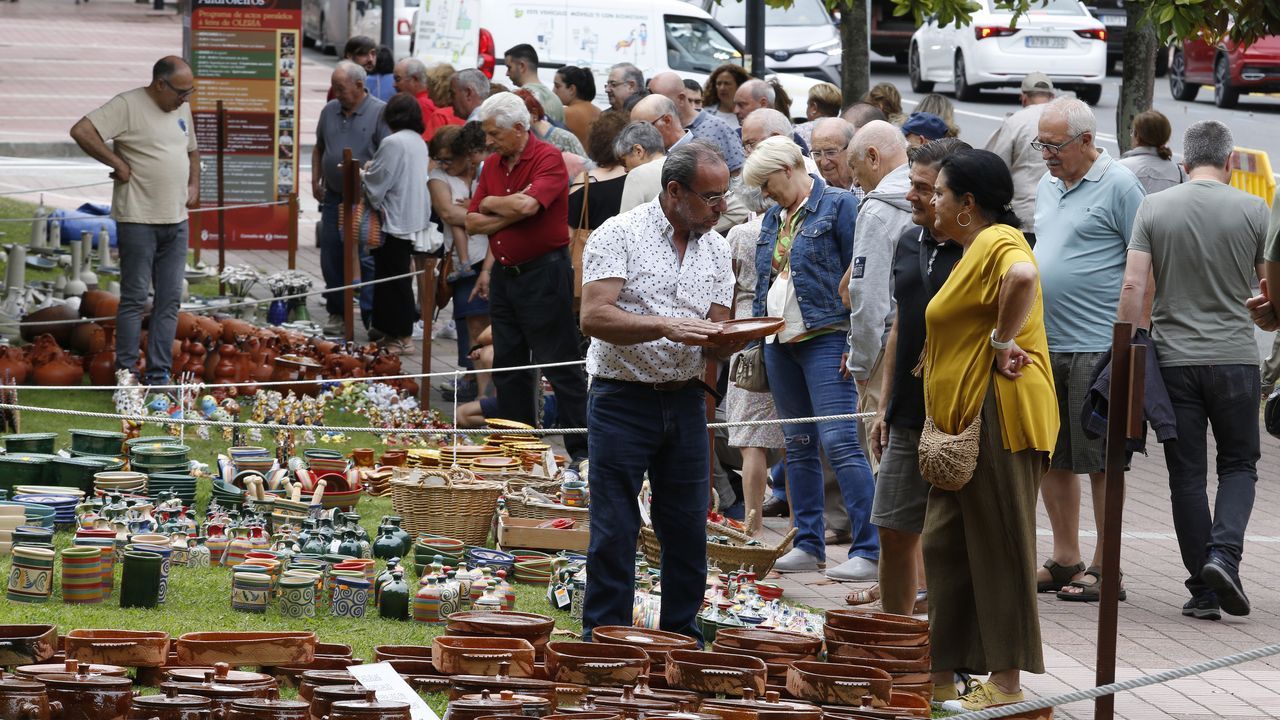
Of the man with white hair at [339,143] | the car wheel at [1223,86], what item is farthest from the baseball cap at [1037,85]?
the car wheel at [1223,86]

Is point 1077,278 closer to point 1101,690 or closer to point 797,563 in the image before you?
point 797,563

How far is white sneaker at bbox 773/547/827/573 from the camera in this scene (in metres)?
7.75

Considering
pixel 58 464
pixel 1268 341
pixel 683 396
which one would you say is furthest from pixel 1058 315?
pixel 1268 341

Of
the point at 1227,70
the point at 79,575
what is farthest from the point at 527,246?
the point at 1227,70

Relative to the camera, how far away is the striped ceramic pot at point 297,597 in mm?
6402

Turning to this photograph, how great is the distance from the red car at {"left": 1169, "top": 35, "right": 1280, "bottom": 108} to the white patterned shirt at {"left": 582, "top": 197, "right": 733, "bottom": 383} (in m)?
19.6

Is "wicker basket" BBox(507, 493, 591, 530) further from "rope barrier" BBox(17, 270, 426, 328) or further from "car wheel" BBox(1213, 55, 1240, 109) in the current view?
"car wheel" BBox(1213, 55, 1240, 109)

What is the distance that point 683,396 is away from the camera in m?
5.80

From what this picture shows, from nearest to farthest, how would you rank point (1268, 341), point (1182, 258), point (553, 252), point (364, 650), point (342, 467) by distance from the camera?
point (364, 650)
point (1182, 258)
point (342, 467)
point (553, 252)
point (1268, 341)

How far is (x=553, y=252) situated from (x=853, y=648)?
4331 millimetres

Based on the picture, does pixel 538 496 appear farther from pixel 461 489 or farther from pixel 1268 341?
pixel 1268 341

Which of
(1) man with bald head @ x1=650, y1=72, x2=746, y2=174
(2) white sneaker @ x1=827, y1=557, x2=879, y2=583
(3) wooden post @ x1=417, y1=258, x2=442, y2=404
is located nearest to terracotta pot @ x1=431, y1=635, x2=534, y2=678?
(2) white sneaker @ x1=827, y1=557, x2=879, y2=583

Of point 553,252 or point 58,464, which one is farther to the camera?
point 553,252

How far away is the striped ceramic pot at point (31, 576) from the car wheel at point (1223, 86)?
Answer: 2115cm
